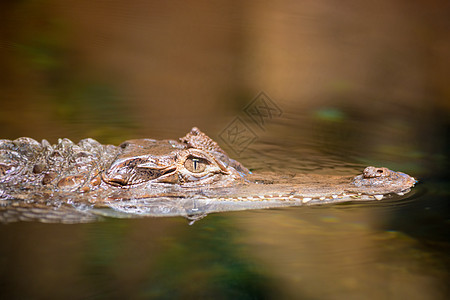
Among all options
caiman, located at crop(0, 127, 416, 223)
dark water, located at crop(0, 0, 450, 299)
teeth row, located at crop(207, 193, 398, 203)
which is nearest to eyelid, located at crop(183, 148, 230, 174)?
caiman, located at crop(0, 127, 416, 223)

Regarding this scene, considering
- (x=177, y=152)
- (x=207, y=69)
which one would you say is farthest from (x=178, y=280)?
(x=207, y=69)

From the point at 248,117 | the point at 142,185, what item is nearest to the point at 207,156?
the point at 142,185

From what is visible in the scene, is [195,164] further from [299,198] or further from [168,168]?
[299,198]

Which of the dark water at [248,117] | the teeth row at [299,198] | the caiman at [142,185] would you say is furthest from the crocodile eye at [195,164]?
the dark water at [248,117]

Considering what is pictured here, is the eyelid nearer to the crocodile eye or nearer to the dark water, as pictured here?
the crocodile eye

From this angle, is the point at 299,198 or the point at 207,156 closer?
the point at 299,198

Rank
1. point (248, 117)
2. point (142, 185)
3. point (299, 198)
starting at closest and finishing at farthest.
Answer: point (299, 198) < point (142, 185) < point (248, 117)

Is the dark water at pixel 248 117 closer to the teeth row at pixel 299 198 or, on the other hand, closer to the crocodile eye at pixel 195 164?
the teeth row at pixel 299 198
